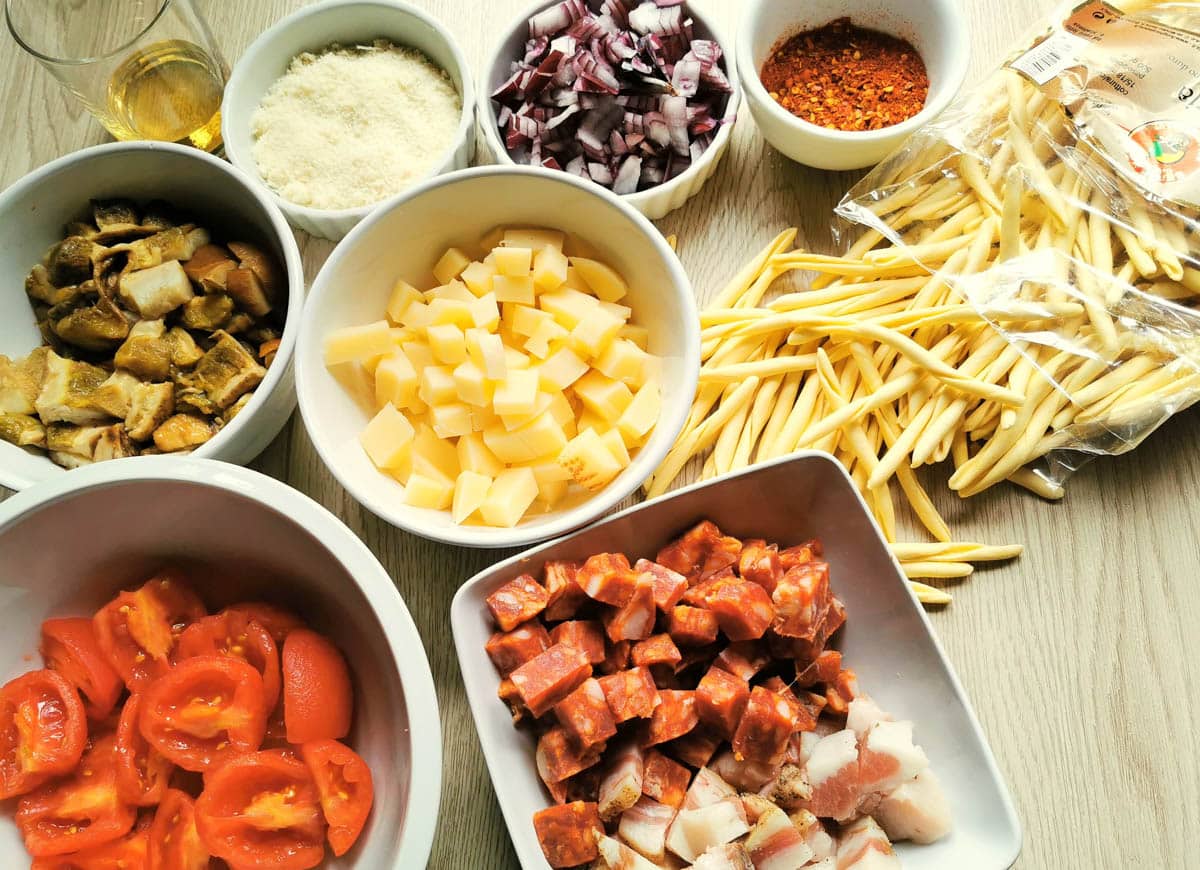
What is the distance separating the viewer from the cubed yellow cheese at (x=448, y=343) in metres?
1.56

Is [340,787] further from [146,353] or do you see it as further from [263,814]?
[146,353]

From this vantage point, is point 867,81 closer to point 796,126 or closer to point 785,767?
point 796,126

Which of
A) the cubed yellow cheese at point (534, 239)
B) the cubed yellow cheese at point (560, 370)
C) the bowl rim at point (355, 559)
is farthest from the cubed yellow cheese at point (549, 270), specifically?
the bowl rim at point (355, 559)

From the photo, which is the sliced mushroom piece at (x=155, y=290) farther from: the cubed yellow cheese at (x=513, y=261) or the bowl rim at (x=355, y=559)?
the cubed yellow cheese at (x=513, y=261)

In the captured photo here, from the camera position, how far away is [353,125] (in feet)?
6.16

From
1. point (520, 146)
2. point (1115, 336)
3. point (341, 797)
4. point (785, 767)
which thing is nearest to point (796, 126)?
point (520, 146)

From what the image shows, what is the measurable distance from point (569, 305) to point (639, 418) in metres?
0.25

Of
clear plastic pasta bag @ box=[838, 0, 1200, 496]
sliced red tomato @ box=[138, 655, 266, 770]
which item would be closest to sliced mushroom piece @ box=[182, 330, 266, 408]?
sliced red tomato @ box=[138, 655, 266, 770]

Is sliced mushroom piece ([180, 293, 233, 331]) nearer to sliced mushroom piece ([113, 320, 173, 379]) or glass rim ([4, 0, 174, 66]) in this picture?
sliced mushroom piece ([113, 320, 173, 379])

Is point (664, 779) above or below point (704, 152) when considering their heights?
below

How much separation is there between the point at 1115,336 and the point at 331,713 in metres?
1.46

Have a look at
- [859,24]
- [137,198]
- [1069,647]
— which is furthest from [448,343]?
[1069,647]

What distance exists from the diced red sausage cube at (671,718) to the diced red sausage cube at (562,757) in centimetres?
9

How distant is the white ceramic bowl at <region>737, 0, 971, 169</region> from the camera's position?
69.6 inches
